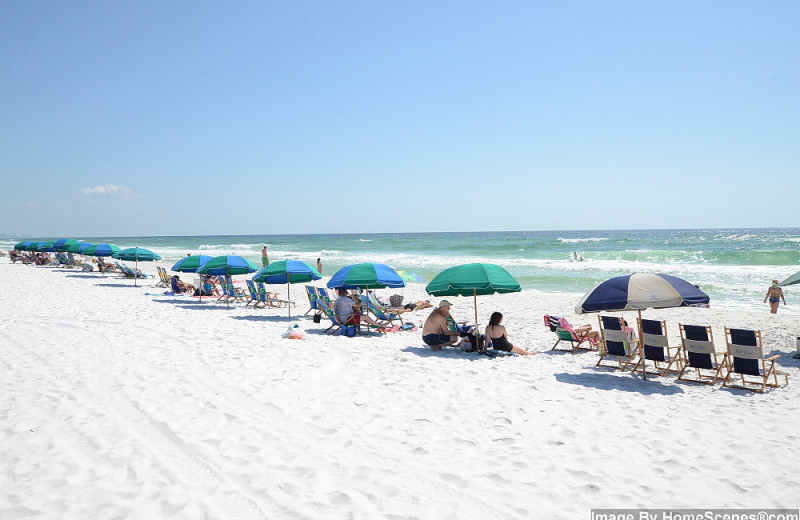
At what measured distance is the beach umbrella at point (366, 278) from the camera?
904 centimetres

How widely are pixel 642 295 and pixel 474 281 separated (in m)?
2.61

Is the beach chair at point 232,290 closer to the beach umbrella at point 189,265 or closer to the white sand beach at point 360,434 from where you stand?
the beach umbrella at point 189,265

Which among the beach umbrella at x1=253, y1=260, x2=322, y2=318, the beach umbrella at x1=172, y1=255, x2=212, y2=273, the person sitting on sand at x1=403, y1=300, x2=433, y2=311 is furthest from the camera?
the beach umbrella at x1=172, y1=255, x2=212, y2=273

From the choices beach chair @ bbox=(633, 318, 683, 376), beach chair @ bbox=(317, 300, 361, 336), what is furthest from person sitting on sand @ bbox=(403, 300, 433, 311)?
beach chair @ bbox=(633, 318, 683, 376)

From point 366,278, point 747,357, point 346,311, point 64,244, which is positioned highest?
point 64,244

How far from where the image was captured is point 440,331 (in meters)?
7.98

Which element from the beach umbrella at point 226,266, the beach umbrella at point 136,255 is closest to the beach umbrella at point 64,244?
the beach umbrella at point 136,255

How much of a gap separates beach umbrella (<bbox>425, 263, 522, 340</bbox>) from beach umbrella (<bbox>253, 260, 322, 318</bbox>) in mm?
3761

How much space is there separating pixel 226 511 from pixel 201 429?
1393mm

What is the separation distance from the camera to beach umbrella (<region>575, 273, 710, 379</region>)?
571 cm

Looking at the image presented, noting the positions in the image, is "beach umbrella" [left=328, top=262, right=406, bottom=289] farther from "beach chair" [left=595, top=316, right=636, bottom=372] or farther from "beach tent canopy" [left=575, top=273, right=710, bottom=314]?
"beach tent canopy" [left=575, top=273, right=710, bottom=314]

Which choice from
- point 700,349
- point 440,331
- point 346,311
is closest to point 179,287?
point 346,311

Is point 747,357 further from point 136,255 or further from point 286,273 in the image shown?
point 136,255

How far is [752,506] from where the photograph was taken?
10.2 feet
